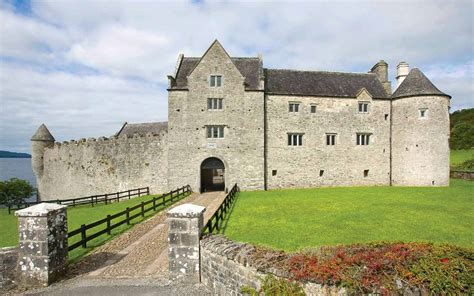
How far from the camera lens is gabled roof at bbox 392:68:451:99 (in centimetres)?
2664

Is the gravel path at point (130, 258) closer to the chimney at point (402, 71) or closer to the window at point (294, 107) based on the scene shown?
the window at point (294, 107)

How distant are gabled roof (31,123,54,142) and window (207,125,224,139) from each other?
2505 centimetres

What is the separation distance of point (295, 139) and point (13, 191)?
136 feet

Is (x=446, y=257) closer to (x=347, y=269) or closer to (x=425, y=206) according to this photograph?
(x=347, y=269)

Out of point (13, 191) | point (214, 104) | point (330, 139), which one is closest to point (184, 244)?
point (214, 104)

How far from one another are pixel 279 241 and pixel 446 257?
587 cm

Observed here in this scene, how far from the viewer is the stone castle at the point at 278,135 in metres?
24.7

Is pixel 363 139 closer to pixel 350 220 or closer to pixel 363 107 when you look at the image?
pixel 363 107

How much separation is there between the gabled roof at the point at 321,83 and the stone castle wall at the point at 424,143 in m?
3.53

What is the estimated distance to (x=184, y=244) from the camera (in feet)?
23.6

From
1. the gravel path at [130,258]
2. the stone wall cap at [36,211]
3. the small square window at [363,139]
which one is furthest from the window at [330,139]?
the stone wall cap at [36,211]

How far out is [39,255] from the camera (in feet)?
23.7

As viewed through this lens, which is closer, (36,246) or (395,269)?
(395,269)

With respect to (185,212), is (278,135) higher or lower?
higher
